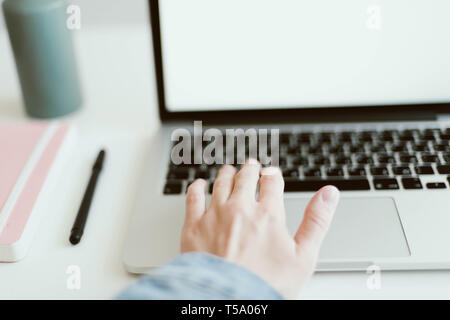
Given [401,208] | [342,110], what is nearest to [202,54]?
[342,110]

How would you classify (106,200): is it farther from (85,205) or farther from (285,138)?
(285,138)

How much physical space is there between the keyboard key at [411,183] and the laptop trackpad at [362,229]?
31 mm

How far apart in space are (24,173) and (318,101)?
397mm

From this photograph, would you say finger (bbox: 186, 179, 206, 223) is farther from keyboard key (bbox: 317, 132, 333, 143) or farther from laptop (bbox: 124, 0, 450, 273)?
keyboard key (bbox: 317, 132, 333, 143)

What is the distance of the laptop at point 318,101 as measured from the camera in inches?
20.7

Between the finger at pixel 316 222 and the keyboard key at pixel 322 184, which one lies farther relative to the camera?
the keyboard key at pixel 322 184

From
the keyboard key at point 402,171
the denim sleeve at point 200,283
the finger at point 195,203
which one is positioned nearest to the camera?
the denim sleeve at point 200,283

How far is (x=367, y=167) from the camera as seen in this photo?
1.86ft

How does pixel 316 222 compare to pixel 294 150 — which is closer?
pixel 316 222

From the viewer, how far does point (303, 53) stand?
2.01ft

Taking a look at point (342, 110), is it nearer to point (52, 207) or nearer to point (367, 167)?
point (367, 167)

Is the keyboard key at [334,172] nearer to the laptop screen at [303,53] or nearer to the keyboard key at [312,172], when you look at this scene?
the keyboard key at [312,172]

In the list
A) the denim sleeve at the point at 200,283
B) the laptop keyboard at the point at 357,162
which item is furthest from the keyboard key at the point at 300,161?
the denim sleeve at the point at 200,283

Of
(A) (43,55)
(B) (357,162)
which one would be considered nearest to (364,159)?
(B) (357,162)
